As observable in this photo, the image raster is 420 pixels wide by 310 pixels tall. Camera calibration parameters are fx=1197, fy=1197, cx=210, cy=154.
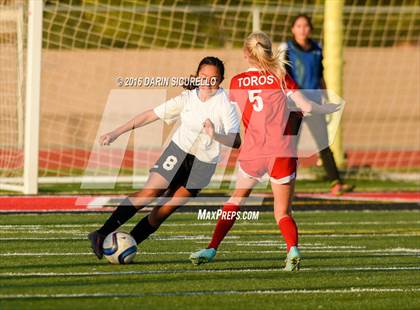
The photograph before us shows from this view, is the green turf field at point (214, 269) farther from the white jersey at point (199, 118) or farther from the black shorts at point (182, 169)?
the white jersey at point (199, 118)

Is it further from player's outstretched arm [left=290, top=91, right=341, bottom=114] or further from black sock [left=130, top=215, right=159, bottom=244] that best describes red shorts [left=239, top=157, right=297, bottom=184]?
black sock [left=130, top=215, right=159, bottom=244]

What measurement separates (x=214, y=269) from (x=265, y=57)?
168cm

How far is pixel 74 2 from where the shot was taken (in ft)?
73.2

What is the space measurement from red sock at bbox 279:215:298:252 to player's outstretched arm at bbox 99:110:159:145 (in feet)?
4.40

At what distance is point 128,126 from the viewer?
31.0 ft

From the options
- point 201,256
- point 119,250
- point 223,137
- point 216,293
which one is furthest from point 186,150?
point 216,293

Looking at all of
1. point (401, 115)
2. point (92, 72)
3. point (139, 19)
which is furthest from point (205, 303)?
point (401, 115)

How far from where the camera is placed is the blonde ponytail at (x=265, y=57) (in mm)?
9266

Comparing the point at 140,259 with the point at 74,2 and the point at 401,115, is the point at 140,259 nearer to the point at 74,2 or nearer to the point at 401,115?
the point at 74,2

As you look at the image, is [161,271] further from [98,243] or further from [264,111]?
[264,111]

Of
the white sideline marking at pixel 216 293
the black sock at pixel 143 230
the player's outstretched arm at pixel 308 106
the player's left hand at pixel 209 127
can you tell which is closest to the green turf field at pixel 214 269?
the white sideline marking at pixel 216 293

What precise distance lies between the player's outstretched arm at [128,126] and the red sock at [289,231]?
1341 millimetres

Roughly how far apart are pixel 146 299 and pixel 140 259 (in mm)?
2097

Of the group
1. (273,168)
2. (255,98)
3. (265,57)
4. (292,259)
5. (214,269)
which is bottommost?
(214,269)
